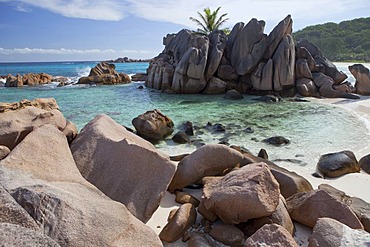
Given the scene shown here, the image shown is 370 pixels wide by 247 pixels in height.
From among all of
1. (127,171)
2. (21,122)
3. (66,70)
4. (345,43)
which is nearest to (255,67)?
(21,122)

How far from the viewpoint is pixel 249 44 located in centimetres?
2517

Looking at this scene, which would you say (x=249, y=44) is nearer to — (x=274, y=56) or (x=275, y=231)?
(x=274, y=56)

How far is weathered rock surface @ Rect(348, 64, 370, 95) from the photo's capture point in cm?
2198

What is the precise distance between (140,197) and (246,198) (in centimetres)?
159

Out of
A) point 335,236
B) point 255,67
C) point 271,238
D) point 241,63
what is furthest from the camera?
point 241,63

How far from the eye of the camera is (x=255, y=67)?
24531mm

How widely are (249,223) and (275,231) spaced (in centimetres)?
65

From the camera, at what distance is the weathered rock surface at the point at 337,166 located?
22.6 ft

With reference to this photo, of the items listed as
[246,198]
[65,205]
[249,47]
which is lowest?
[246,198]

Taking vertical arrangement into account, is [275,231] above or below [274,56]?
below

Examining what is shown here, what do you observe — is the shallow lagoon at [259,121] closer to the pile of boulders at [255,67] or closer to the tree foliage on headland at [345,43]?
the pile of boulders at [255,67]

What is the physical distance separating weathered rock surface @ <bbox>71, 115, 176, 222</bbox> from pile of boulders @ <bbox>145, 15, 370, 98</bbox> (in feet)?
67.0

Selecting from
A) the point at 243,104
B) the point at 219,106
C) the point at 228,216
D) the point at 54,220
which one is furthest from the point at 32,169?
the point at 243,104

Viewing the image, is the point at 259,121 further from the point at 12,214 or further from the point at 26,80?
the point at 26,80
